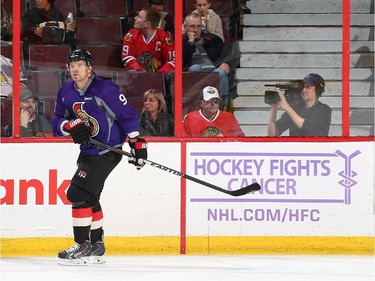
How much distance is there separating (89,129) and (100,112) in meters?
0.11

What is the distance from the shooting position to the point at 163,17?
22.2 feet

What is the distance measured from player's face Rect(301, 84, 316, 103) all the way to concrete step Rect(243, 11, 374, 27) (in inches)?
14.5

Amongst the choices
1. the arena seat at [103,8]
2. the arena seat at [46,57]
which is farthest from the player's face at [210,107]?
the arena seat at [46,57]

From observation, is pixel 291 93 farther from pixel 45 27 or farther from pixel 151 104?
pixel 45 27

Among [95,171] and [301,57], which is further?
[301,57]

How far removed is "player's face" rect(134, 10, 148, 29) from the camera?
6754mm

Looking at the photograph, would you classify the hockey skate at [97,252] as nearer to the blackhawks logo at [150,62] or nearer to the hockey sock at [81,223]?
the hockey sock at [81,223]

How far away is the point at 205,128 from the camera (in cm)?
666

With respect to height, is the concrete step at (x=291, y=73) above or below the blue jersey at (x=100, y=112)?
above

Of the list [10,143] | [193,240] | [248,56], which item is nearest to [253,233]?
[193,240]

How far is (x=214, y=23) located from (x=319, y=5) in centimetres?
63

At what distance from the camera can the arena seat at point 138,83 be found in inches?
262

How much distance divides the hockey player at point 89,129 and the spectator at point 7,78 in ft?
2.00

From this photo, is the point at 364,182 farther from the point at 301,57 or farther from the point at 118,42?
the point at 118,42
